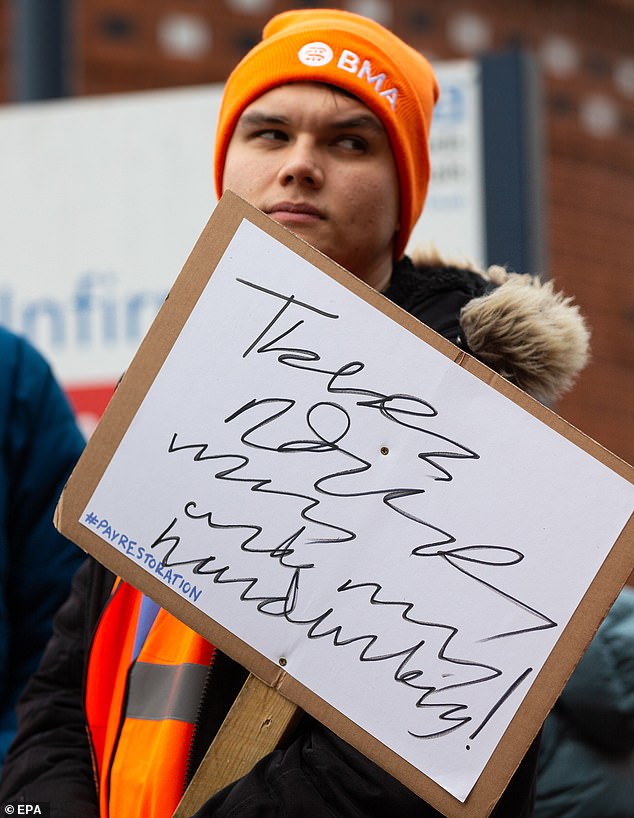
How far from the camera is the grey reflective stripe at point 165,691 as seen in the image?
1520 millimetres

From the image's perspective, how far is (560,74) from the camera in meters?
7.93

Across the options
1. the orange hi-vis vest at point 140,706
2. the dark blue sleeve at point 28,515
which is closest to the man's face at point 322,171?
the orange hi-vis vest at point 140,706

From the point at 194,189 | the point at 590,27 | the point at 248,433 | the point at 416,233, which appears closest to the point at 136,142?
the point at 194,189

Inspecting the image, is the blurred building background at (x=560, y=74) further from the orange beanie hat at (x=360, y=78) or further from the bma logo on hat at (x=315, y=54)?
the bma logo on hat at (x=315, y=54)

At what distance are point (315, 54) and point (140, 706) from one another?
34.1 inches

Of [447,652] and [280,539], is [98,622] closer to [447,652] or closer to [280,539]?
[280,539]

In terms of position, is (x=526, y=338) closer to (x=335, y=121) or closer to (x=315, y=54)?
(x=335, y=121)

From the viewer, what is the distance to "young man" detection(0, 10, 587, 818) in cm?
141

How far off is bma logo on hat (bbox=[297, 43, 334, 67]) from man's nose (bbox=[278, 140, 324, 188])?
0.14 meters

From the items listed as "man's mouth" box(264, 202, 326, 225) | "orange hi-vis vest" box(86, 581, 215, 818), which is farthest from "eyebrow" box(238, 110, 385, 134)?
"orange hi-vis vest" box(86, 581, 215, 818)

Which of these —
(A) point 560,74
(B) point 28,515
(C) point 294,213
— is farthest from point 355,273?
(A) point 560,74

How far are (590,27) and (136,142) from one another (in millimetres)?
4986

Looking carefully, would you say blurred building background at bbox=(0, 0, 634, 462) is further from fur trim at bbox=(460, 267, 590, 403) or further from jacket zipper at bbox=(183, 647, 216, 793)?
jacket zipper at bbox=(183, 647, 216, 793)

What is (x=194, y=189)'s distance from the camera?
3.85 m
